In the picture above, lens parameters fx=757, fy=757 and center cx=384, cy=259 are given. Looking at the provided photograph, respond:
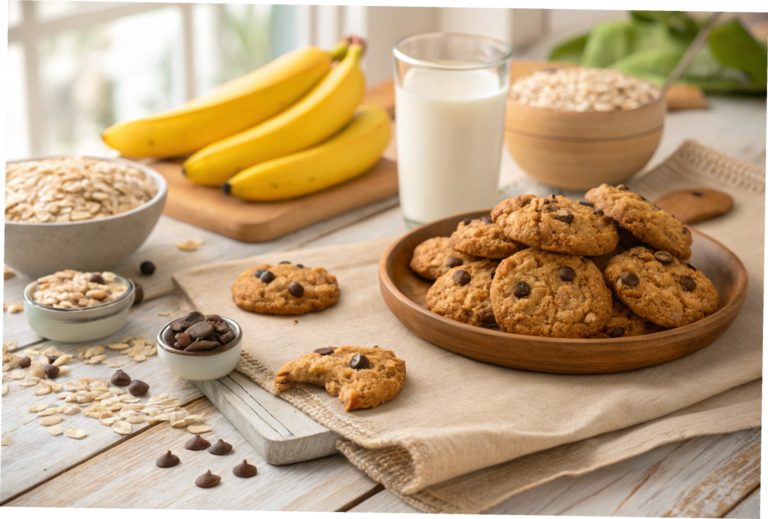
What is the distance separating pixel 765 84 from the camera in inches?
93.0

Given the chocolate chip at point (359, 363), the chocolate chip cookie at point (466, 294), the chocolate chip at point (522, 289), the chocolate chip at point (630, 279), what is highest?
the chocolate chip at point (630, 279)

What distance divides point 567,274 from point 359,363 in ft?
1.04

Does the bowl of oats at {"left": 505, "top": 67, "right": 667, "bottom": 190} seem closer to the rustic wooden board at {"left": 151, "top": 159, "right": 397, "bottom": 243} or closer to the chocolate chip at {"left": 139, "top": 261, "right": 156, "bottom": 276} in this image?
the rustic wooden board at {"left": 151, "top": 159, "right": 397, "bottom": 243}

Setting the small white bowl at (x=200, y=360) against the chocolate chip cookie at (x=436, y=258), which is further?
the chocolate chip cookie at (x=436, y=258)

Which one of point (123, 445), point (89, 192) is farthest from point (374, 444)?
point (89, 192)

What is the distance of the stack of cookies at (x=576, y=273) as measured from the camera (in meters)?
1.06

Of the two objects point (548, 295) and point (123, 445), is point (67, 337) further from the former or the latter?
point (548, 295)

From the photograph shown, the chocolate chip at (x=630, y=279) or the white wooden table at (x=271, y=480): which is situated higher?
the chocolate chip at (x=630, y=279)

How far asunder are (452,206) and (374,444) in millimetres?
793

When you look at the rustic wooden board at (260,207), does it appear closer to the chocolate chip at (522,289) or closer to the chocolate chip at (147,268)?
the chocolate chip at (147,268)

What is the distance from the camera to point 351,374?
1.02 metres

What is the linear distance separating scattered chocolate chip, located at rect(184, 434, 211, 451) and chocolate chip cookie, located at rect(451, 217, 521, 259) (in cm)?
46

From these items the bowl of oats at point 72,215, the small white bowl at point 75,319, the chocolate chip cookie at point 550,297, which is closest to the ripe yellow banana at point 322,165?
the bowl of oats at point 72,215

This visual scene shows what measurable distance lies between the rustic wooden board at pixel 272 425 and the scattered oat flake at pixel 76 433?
172 millimetres
